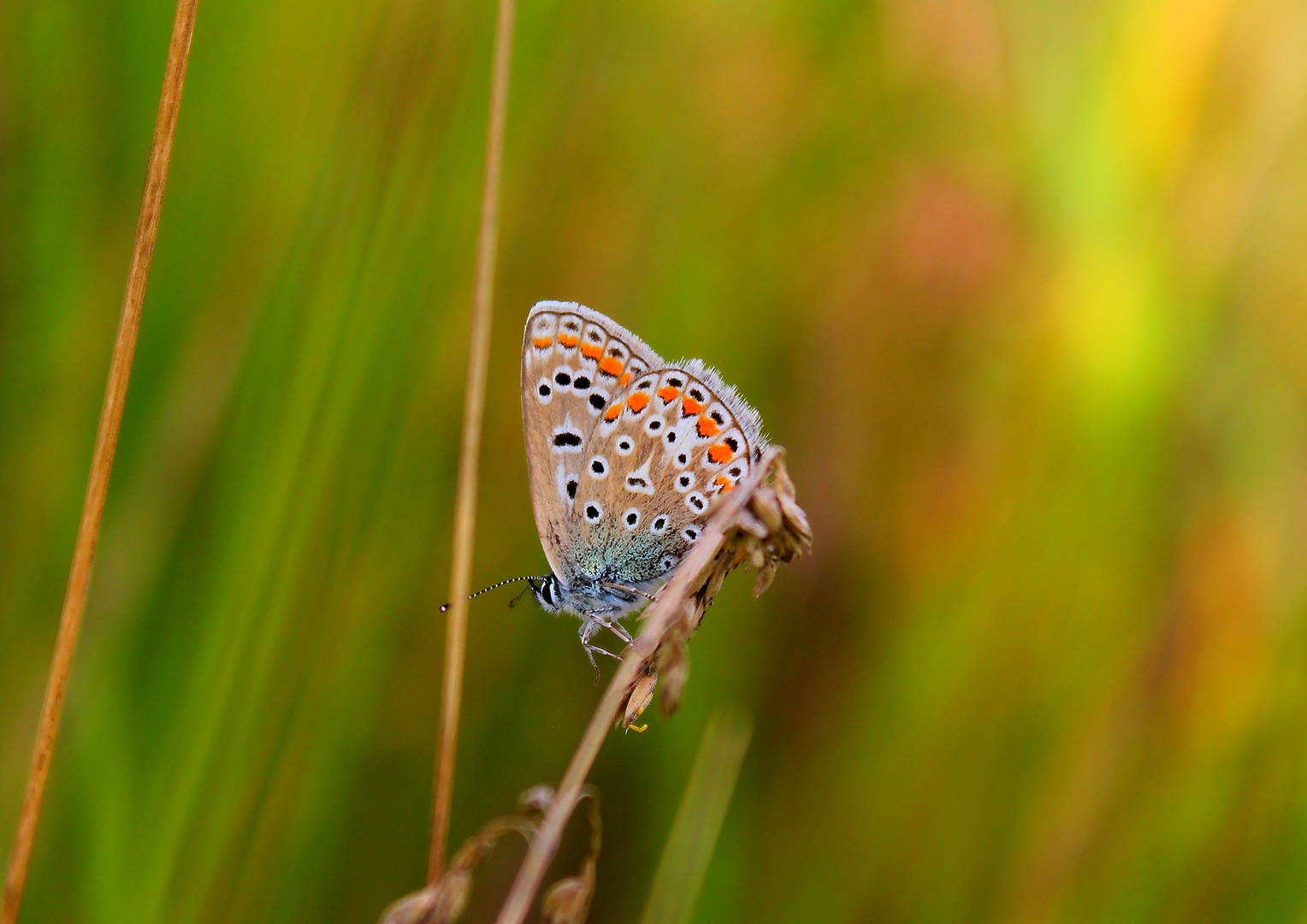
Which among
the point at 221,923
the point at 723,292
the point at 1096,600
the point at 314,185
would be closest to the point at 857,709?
the point at 1096,600

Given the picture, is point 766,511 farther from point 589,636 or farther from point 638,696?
point 589,636

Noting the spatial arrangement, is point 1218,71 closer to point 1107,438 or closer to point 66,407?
point 1107,438

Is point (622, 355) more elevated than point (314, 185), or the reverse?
point (314, 185)

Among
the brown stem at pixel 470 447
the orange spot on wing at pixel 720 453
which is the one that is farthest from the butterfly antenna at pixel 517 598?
the brown stem at pixel 470 447

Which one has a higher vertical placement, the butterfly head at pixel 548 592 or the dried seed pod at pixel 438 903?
the dried seed pod at pixel 438 903

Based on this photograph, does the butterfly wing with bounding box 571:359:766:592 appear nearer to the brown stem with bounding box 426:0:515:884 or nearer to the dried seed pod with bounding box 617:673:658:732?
the brown stem with bounding box 426:0:515:884

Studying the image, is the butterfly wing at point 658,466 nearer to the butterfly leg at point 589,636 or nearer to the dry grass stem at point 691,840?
the butterfly leg at point 589,636

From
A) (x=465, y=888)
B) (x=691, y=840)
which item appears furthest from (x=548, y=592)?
(x=465, y=888)
